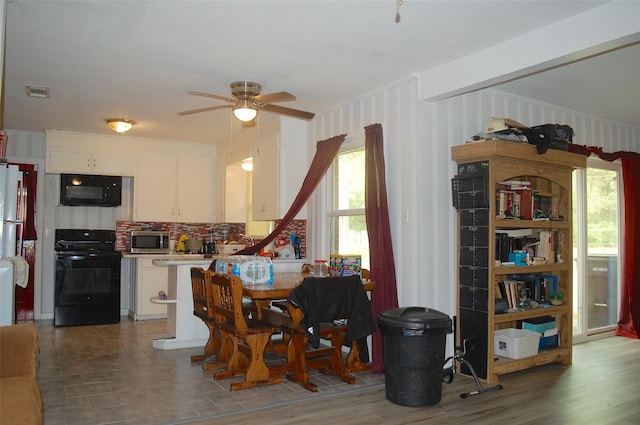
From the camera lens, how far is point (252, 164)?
20.8 feet

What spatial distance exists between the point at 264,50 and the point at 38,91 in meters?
2.48

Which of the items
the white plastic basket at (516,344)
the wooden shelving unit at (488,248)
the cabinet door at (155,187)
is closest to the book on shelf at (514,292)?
the wooden shelving unit at (488,248)

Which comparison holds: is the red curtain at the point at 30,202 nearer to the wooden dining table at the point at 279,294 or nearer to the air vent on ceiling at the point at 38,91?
the air vent on ceiling at the point at 38,91

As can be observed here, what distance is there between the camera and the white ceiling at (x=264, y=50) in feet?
10.1

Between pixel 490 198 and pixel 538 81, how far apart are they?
1.34 metres

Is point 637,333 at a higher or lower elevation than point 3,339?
lower

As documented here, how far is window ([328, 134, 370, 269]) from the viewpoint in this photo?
4941 mm

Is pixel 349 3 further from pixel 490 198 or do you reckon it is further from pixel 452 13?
pixel 490 198

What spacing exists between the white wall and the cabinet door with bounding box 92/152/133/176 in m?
3.90

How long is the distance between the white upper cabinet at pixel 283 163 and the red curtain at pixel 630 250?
136 inches

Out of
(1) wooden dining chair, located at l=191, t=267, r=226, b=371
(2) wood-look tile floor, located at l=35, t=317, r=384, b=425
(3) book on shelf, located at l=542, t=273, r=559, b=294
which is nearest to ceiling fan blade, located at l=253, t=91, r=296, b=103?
(1) wooden dining chair, located at l=191, t=267, r=226, b=371

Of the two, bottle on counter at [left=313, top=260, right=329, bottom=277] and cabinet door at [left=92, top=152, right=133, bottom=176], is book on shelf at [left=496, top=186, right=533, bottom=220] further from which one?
cabinet door at [left=92, top=152, right=133, bottom=176]

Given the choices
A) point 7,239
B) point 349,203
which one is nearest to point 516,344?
point 349,203

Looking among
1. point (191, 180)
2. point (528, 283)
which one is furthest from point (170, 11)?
point (191, 180)
